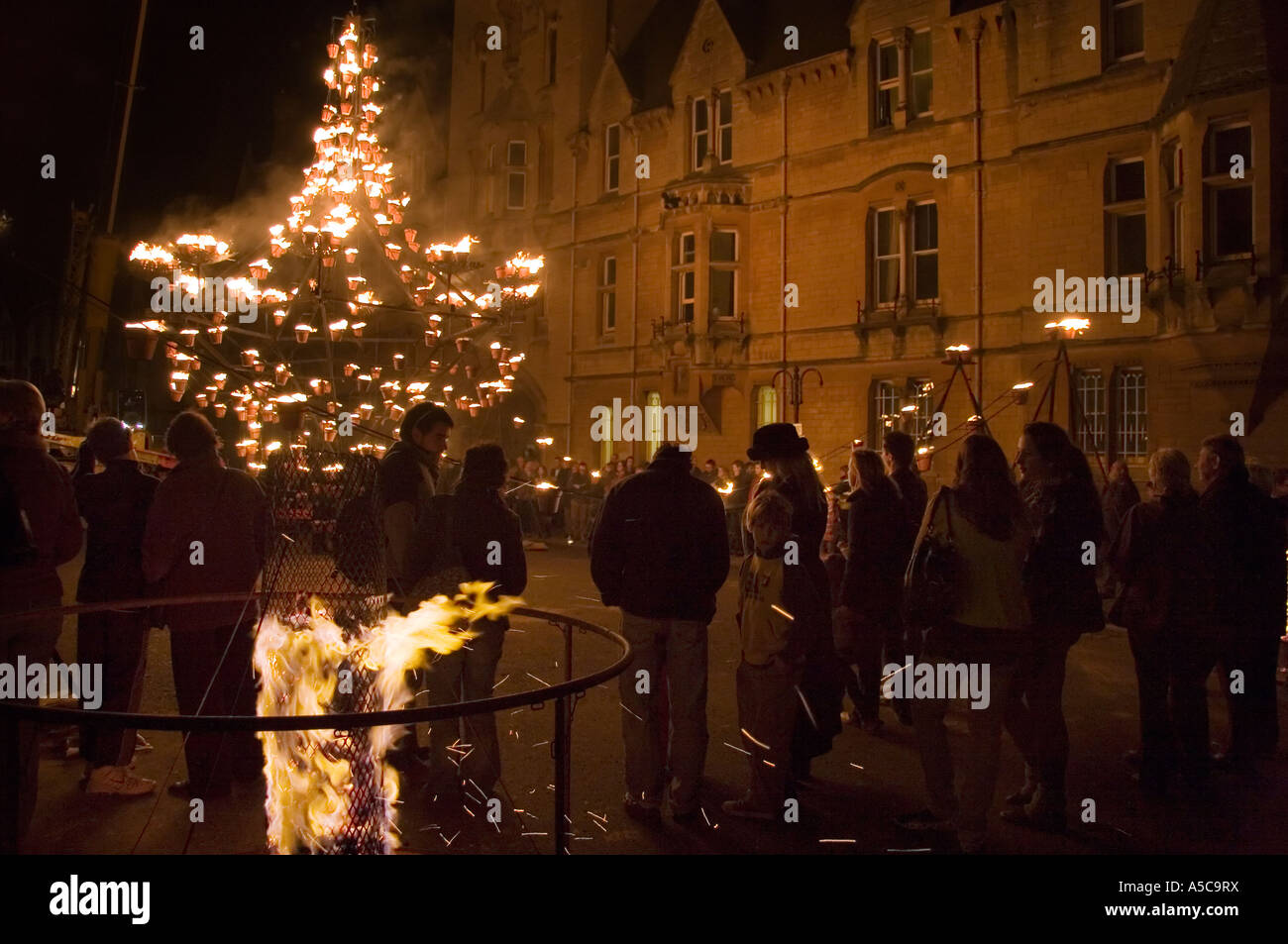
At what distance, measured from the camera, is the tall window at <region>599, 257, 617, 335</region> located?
2708 cm

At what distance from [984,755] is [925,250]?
18.3 m

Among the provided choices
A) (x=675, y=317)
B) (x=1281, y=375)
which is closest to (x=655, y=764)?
(x=1281, y=375)

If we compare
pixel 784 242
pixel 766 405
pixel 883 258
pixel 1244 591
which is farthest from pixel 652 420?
pixel 1244 591

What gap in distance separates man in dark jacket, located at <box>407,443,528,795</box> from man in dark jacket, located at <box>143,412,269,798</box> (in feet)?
3.32

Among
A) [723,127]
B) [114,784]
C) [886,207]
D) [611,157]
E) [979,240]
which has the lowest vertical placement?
[114,784]

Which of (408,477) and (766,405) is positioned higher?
(766,405)

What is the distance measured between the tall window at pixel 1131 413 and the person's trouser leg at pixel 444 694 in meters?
16.1

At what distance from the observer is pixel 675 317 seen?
24.8 metres

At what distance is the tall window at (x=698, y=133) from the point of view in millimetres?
24995

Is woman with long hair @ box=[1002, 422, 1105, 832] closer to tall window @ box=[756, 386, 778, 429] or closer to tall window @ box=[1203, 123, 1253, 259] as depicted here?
tall window @ box=[1203, 123, 1253, 259]

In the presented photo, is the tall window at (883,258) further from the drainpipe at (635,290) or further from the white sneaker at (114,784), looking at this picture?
the white sneaker at (114,784)

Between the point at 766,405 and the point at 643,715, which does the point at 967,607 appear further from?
the point at 766,405

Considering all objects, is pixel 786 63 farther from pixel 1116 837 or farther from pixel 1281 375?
pixel 1116 837

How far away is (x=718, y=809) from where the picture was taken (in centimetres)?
514
